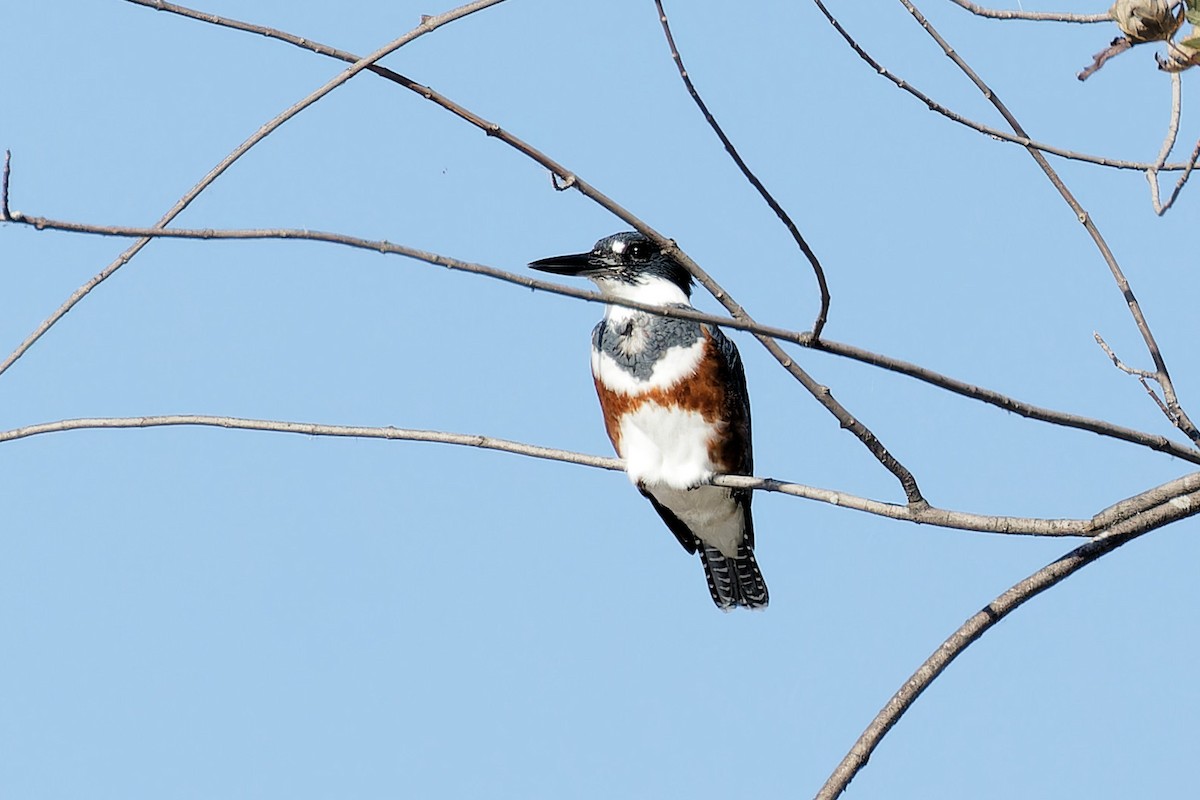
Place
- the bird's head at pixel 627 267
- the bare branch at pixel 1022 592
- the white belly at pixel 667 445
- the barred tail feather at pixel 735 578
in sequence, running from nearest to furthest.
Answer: the bare branch at pixel 1022 592 → the white belly at pixel 667 445 → the bird's head at pixel 627 267 → the barred tail feather at pixel 735 578

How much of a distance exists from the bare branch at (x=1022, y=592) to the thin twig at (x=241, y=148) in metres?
1.55

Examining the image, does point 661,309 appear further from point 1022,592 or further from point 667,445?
point 667,445

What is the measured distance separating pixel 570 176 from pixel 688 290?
10.6 feet

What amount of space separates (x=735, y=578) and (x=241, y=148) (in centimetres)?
377

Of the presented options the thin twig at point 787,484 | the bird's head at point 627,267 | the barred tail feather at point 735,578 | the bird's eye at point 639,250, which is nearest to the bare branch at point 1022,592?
the thin twig at point 787,484

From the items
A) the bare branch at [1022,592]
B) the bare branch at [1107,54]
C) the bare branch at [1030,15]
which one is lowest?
the bare branch at [1022,592]

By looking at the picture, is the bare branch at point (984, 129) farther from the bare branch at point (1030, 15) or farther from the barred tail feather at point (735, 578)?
the barred tail feather at point (735, 578)

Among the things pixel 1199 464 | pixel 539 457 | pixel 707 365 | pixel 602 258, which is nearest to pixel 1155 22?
pixel 1199 464

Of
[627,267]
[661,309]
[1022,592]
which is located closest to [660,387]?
[627,267]

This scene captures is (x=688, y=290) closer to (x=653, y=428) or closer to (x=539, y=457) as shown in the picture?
(x=653, y=428)

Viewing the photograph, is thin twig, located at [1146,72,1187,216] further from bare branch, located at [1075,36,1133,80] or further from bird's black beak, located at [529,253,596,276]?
bird's black beak, located at [529,253,596,276]

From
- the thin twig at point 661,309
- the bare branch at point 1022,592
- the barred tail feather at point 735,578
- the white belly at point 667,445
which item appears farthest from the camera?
the barred tail feather at point 735,578

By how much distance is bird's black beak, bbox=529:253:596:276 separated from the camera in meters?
5.12

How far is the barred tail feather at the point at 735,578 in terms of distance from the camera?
19.5 ft
